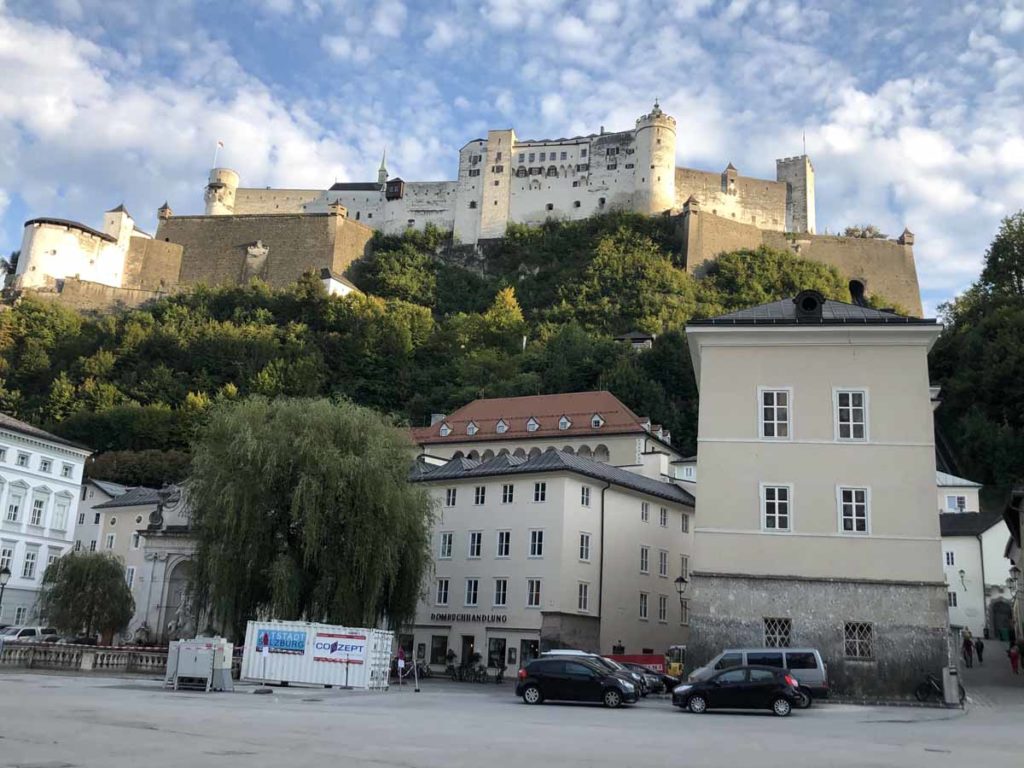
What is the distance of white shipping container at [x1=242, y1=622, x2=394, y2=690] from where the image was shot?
25.3 m

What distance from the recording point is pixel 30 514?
53.4 metres

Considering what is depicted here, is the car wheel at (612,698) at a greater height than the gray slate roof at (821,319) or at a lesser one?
lesser

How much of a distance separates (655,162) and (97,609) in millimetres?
94624

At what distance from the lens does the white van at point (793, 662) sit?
2297cm

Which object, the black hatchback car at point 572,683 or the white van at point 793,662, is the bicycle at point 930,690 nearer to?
the white van at point 793,662

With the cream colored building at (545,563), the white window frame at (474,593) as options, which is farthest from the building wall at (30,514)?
the white window frame at (474,593)

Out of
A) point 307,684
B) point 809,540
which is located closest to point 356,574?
point 307,684

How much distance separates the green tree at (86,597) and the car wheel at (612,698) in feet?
80.5

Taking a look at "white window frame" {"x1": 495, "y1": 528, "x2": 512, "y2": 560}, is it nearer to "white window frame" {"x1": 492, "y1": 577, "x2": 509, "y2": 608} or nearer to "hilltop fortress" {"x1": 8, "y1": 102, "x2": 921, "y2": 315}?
"white window frame" {"x1": 492, "y1": 577, "x2": 509, "y2": 608}

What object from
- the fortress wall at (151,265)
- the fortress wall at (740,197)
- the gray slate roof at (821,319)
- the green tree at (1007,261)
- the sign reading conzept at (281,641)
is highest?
the fortress wall at (740,197)

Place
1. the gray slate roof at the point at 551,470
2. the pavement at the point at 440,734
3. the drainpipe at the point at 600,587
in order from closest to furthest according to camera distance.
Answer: the pavement at the point at 440,734 → the drainpipe at the point at 600,587 → the gray slate roof at the point at 551,470

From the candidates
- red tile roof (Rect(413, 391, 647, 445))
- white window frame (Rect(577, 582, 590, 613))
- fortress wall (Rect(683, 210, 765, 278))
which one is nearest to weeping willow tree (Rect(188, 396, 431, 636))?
white window frame (Rect(577, 582, 590, 613))

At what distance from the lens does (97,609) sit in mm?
38688

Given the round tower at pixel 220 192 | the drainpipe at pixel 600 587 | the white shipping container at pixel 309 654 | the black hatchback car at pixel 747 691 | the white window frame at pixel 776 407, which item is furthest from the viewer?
the round tower at pixel 220 192
